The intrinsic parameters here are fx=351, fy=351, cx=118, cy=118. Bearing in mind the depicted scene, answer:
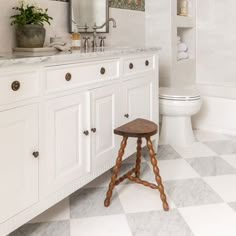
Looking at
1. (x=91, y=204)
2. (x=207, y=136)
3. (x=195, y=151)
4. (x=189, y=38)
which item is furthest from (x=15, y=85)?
(x=189, y=38)

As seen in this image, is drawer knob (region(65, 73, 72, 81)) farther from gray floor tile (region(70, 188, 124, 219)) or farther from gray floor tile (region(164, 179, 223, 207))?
gray floor tile (region(164, 179, 223, 207))

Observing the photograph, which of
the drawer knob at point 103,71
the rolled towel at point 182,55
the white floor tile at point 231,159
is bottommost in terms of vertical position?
the white floor tile at point 231,159

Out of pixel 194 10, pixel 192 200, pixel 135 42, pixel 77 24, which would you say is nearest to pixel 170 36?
pixel 135 42

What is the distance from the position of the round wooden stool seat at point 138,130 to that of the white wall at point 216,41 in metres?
2.29

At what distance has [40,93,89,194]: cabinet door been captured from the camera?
1684 mm

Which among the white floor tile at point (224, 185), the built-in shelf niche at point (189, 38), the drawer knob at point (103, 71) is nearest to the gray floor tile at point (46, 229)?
the drawer knob at point (103, 71)

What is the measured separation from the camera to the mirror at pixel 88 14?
2.50 metres

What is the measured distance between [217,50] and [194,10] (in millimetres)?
531

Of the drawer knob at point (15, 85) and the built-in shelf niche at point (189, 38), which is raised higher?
the built-in shelf niche at point (189, 38)

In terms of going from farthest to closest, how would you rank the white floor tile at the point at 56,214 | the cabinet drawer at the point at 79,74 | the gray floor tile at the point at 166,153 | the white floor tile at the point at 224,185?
1. the gray floor tile at the point at 166,153
2. the white floor tile at the point at 224,185
3. the white floor tile at the point at 56,214
4. the cabinet drawer at the point at 79,74

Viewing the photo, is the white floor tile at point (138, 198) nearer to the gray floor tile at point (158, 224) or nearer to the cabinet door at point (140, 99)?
the gray floor tile at point (158, 224)

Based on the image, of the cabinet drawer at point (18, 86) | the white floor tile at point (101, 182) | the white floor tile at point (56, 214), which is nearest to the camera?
the cabinet drawer at point (18, 86)

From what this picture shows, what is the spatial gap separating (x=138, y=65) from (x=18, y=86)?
3.85ft

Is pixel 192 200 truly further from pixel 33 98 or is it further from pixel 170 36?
pixel 170 36
